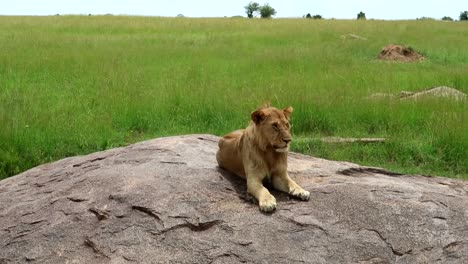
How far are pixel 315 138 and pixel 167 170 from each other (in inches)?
158

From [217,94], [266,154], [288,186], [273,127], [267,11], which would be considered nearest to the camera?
[273,127]

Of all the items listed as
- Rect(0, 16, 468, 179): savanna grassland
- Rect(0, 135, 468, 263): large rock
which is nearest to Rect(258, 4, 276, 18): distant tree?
Rect(0, 16, 468, 179): savanna grassland

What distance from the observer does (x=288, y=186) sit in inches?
199

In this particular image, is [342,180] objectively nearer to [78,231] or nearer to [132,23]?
[78,231]

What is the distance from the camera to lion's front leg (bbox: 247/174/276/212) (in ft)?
15.6

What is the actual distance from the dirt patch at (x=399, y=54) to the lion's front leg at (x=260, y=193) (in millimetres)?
14131

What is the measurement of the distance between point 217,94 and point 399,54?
888cm

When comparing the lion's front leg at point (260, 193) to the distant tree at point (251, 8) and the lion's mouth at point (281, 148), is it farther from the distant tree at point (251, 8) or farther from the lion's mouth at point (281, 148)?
the distant tree at point (251, 8)

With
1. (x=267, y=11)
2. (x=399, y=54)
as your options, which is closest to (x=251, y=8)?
(x=267, y=11)

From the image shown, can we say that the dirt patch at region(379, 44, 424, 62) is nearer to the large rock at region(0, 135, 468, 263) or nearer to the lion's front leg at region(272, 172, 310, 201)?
the large rock at region(0, 135, 468, 263)

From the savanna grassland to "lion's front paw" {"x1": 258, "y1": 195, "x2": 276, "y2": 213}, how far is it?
3810 mm

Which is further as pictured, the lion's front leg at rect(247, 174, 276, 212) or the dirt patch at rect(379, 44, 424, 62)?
the dirt patch at rect(379, 44, 424, 62)

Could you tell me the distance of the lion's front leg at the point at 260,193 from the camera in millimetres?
4766

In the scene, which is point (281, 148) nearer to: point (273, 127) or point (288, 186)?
point (273, 127)
